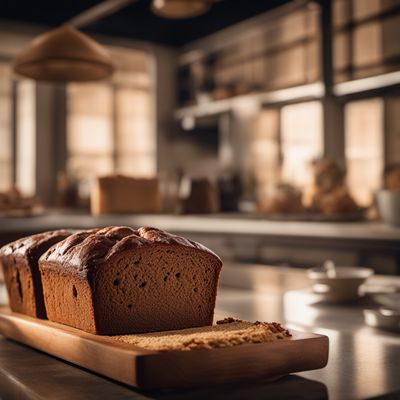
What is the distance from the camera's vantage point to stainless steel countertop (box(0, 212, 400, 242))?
2.92 meters

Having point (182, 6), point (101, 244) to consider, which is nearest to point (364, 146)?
point (182, 6)

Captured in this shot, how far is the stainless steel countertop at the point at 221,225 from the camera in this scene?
2.92 metres

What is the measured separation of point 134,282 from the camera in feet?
3.16

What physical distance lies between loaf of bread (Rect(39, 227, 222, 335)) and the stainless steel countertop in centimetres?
181

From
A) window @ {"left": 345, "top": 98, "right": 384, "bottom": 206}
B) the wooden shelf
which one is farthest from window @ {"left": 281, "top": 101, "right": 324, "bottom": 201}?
window @ {"left": 345, "top": 98, "right": 384, "bottom": 206}

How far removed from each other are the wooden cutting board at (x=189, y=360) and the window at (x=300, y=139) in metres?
4.48

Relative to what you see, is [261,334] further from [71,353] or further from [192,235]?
[192,235]

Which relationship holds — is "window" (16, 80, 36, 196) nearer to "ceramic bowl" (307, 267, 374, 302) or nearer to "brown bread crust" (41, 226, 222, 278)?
"ceramic bowl" (307, 267, 374, 302)

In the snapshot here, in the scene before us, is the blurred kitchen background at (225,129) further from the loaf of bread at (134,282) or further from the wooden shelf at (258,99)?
the loaf of bread at (134,282)

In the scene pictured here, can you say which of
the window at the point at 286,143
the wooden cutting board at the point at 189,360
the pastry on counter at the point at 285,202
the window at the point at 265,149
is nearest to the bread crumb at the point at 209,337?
the wooden cutting board at the point at 189,360

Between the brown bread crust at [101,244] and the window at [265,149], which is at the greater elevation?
the window at [265,149]

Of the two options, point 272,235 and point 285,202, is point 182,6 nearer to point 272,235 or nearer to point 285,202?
point 285,202

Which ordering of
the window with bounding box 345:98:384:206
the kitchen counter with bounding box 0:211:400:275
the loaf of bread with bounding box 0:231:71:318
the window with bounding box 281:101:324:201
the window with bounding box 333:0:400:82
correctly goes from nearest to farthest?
1. the loaf of bread with bounding box 0:231:71:318
2. the kitchen counter with bounding box 0:211:400:275
3. the window with bounding box 333:0:400:82
4. the window with bounding box 345:98:384:206
5. the window with bounding box 281:101:324:201

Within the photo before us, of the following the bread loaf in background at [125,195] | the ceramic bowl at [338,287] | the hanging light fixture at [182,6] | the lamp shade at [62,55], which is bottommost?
the ceramic bowl at [338,287]
